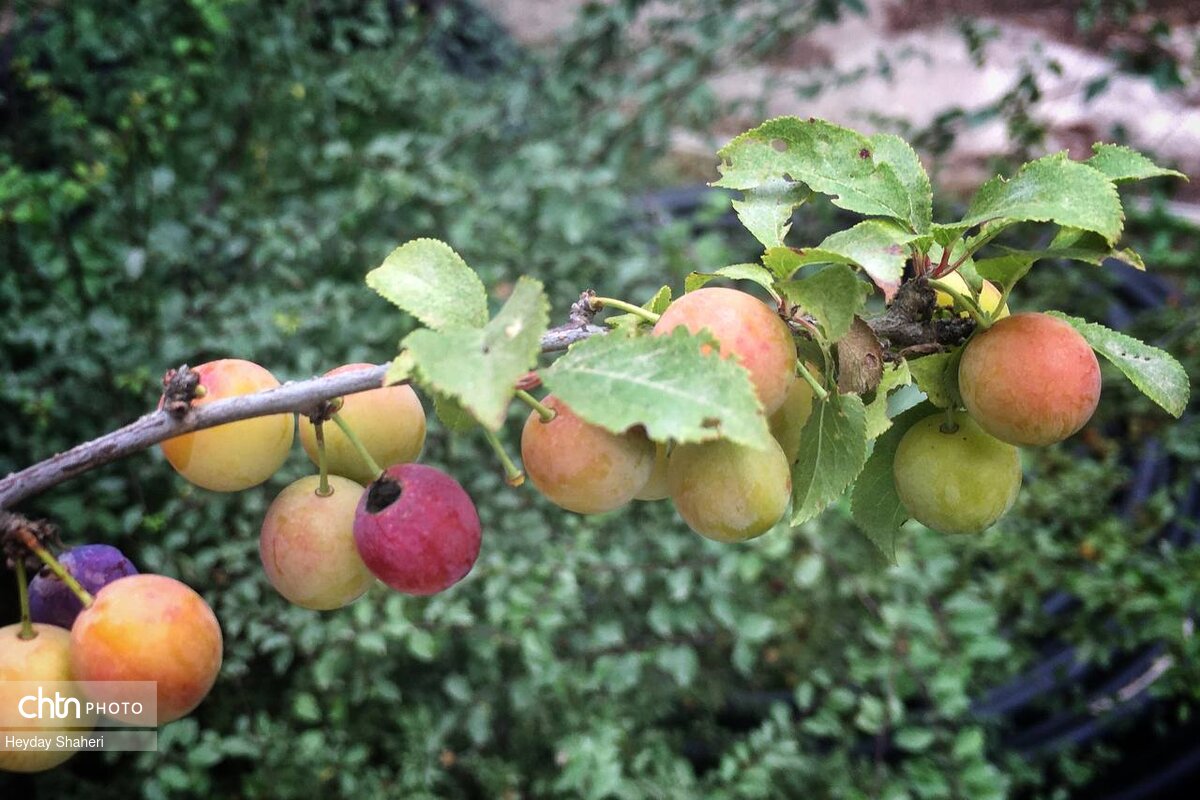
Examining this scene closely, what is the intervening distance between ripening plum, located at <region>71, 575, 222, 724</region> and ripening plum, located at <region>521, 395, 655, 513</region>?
0.87 ft

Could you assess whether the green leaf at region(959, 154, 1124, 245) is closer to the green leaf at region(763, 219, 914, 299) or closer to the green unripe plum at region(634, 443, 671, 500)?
the green leaf at region(763, 219, 914, 299)

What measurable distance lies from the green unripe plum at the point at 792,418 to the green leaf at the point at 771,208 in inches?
4.1

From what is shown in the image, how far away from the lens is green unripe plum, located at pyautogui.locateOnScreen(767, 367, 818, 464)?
0.62 metres

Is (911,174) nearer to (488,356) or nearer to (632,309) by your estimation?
(632,309)

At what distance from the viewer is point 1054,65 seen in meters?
2.00

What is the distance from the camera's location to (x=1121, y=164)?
22.2 inches

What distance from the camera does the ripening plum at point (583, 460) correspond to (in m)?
0.54

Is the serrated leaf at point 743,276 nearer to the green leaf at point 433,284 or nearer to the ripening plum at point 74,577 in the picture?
the green leaf at point 433,284

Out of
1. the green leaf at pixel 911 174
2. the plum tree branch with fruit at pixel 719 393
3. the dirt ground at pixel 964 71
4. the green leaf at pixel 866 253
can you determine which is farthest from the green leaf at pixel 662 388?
the dirt ground at pixel 964 71

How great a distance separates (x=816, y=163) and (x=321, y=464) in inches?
15.7

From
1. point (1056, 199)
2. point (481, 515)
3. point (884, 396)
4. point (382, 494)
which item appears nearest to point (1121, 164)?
point (1056, 199)

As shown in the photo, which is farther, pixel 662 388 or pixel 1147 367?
pixel 1147 367

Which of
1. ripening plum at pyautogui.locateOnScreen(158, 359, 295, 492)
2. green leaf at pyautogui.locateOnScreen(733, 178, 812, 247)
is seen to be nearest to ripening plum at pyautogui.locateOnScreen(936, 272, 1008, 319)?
green leaf at pyautogui.locateOnScreen(733, 178, 812, 247)

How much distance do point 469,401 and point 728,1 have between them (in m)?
1.88
